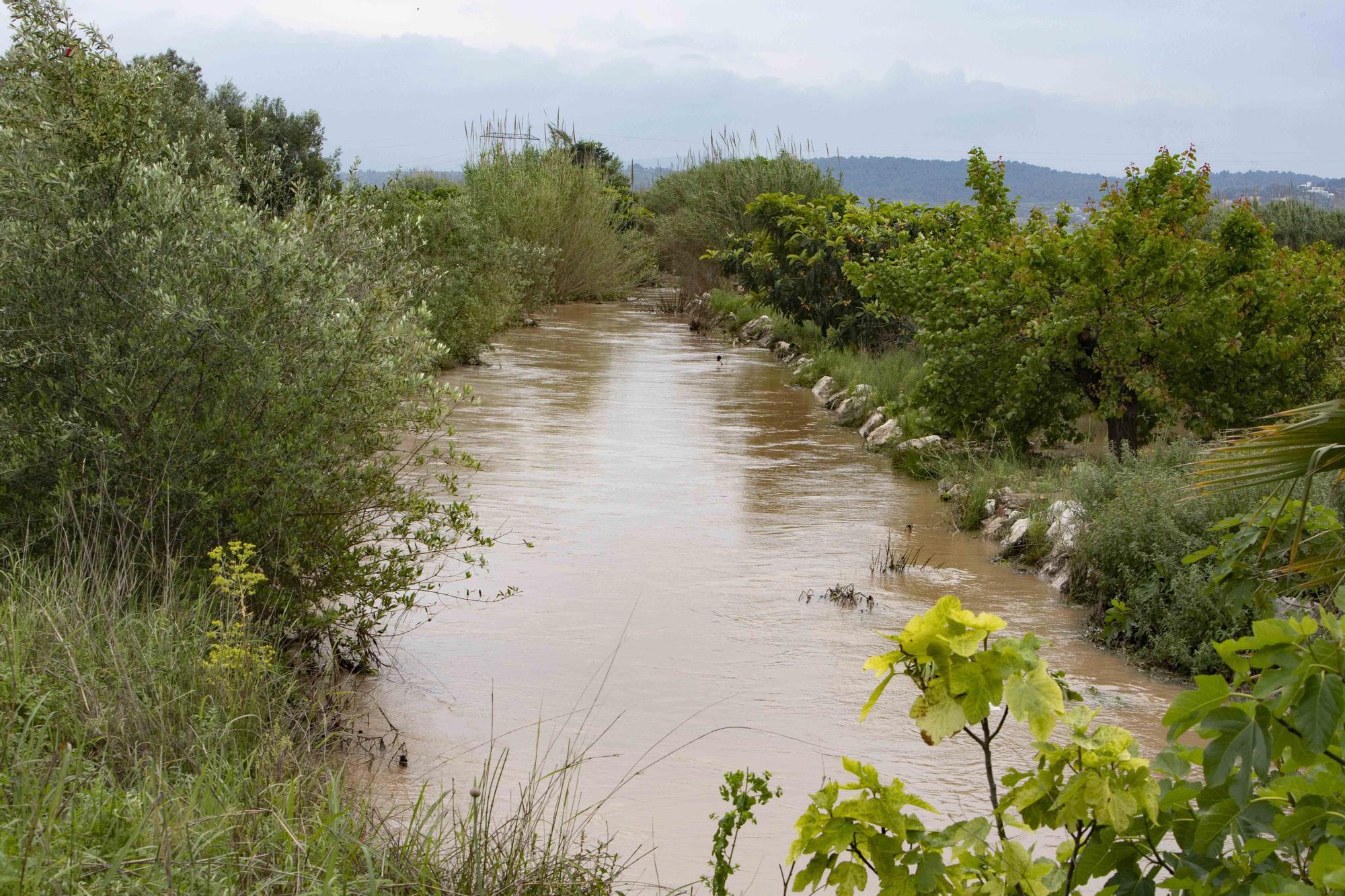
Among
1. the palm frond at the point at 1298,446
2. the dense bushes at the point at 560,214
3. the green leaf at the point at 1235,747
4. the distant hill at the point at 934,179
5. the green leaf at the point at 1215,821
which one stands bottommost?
the green leaf at the point at 1215,821

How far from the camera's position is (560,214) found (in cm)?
2914

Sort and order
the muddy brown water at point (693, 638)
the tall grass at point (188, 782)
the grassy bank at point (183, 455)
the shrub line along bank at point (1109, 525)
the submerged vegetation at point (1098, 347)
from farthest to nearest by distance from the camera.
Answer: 1. the submerged vegetation at point (1098, 347)
2. the shrub line along bank at point (1109, 525)
3. the muddy brown water at point (693, 638)
4. the grassy bank at point (183, 455)
5. the tall grass at point (188, 782)

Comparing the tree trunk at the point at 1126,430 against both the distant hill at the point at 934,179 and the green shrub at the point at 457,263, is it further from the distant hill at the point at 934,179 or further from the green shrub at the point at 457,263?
the distant hill at the point at 934,179

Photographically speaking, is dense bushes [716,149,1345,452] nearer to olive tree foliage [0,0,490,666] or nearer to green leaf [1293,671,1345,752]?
olive tree foliage [0,0,490,666]

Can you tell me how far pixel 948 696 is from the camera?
7.32 feet

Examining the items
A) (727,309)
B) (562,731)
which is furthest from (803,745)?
(727,309)

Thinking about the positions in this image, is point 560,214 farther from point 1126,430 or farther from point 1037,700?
point 1037,700

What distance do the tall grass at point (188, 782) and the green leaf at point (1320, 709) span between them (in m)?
1.78

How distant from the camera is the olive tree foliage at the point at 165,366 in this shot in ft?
16.7

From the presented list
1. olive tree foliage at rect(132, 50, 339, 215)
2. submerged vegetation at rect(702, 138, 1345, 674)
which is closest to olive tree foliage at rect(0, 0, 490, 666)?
submerged vegetation at rect(702, 138, 1345, 674)

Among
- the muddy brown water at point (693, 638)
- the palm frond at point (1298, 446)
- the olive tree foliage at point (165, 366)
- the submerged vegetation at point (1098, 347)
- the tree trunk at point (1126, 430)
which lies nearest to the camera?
the palm frond at point (1298, 446)

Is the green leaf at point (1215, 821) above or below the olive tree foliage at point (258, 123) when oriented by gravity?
below

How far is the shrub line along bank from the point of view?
616cm

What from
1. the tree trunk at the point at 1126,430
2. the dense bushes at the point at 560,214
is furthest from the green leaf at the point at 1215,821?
the dense bushes at the point at 560,214
